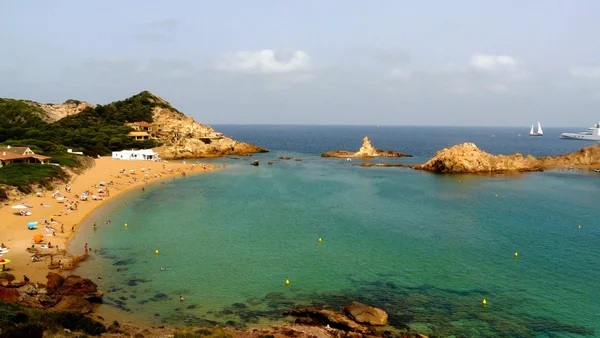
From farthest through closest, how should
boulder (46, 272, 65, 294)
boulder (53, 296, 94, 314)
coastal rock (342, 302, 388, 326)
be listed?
boulder (46, 272, 65, 294)
boulder (53, 296, 94, 314)
coastal rock (342, 302, 388, 326)

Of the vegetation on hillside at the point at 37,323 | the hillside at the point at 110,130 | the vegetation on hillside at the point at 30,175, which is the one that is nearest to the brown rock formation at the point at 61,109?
the hillside at the point at 110,130

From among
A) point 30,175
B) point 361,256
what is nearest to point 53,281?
point 361,256

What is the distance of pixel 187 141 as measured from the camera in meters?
125

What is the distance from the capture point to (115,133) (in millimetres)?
121500

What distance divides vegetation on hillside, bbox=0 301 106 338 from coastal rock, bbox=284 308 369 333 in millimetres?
11538

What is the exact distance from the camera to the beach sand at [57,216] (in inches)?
1320

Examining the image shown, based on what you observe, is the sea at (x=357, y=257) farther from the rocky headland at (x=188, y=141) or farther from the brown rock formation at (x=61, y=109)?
the brown rock formation at (x=61, y=109)

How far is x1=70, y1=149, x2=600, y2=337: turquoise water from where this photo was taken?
2739cm

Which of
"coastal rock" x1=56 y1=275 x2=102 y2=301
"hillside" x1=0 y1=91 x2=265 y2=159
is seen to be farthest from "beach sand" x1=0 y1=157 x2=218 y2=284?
"hillside" x1=0 y1=91 x2=265 y2=159

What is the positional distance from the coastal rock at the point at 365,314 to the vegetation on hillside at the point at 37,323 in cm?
1422

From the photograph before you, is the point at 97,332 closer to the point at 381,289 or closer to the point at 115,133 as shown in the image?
the point at 381,289

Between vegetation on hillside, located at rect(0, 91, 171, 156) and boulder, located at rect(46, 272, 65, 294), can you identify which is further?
vegetation on hillside, located at rect(0, 91, 171, 156)

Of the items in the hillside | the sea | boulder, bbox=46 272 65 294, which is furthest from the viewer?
the hillside

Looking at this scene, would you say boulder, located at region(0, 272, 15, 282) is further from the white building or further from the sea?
the white building
